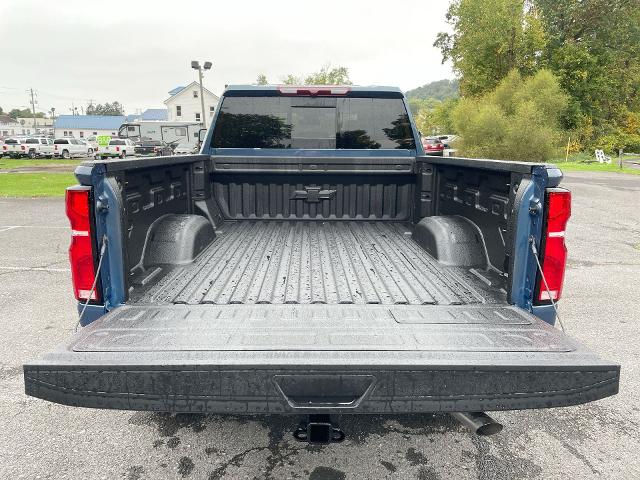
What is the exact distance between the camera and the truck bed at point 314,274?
9.15 feet

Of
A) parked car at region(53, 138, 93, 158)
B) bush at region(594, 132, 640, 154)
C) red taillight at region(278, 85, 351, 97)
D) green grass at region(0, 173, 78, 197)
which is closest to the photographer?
red taillight at region(278, 85, 351, 97)

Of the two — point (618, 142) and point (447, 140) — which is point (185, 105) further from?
point (618, 142)

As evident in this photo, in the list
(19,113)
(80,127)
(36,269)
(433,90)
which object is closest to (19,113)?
(19,113)

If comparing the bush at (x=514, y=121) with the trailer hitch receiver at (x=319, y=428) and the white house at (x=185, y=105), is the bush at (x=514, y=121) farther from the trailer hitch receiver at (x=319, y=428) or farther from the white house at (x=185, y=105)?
the white house at (x=185, y=105)

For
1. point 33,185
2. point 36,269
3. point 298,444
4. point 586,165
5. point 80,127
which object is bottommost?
point 298,444

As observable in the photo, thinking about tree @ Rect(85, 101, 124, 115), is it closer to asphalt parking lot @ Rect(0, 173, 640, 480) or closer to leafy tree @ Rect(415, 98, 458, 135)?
leafy tree @ Rect(415, 98, 458, 135)

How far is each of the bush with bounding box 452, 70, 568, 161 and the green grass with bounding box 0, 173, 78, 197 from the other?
24.6 m

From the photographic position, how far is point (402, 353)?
6.72ft

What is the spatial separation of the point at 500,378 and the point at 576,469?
138cm

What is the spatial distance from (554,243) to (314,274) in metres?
1.51

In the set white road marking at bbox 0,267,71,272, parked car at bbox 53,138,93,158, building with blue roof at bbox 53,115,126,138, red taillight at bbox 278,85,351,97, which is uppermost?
building with blue roof at bbox 53,115,126,138

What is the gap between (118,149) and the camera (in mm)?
35500

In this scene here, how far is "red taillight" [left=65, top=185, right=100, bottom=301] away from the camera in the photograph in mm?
2426

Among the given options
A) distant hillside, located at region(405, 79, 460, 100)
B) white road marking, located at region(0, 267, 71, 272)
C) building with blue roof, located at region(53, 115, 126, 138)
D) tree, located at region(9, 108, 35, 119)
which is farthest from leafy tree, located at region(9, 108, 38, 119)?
white road marking, located at region(0, 267, 71, 272)
